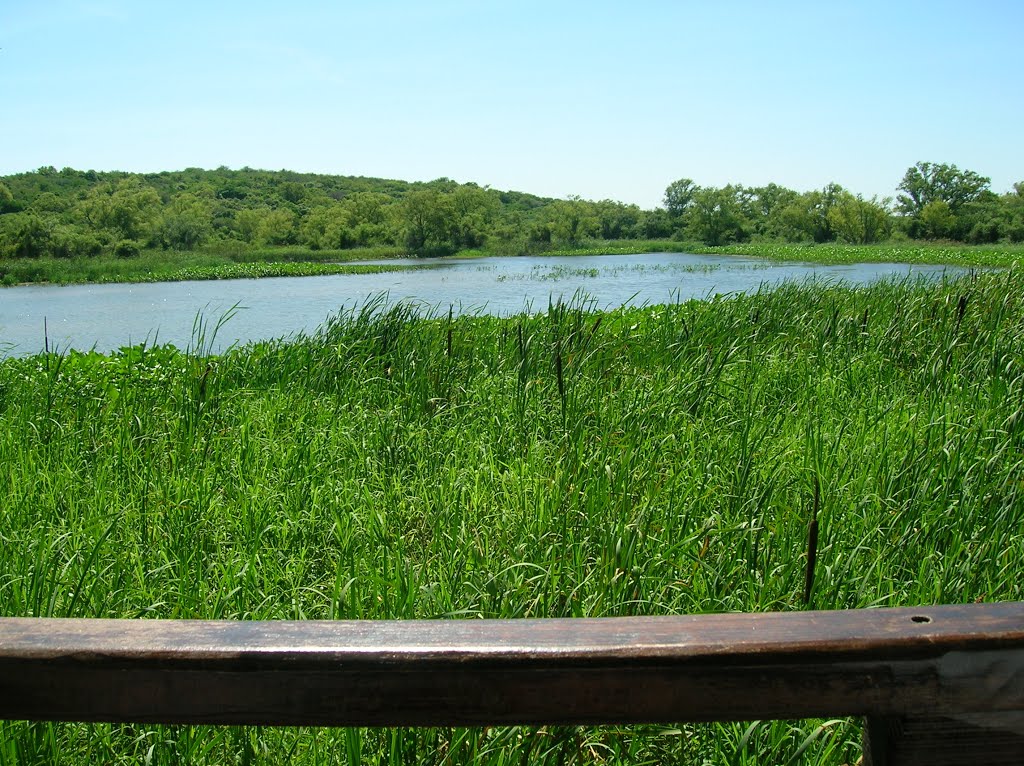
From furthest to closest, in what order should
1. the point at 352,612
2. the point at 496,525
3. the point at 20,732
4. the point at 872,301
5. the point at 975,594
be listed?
1. the point at 872,301
2. the point at 496,525
3. the point at 975,594
4. the point at 352,612
5. the point at 20,732

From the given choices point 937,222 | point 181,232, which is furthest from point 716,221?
point 181,232

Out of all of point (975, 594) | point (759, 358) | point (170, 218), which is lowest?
point (975, 594)

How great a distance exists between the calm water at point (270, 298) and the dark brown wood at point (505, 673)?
393 inches

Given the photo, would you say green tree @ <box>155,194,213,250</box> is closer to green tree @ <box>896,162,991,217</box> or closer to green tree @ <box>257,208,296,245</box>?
green tree @ <box>257,208,296,245</box>

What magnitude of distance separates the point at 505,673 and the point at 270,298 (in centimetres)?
2275

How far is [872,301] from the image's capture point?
320 inches

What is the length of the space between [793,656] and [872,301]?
8.19 metres

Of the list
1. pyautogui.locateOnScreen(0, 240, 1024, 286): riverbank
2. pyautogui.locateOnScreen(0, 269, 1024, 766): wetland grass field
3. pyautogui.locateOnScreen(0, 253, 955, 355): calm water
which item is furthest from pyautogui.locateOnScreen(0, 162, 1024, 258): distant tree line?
pyautogui.locateOnScreen(0, 269, 1024, 766): wetland grass field

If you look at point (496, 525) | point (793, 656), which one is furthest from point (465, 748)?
point (793, 656)

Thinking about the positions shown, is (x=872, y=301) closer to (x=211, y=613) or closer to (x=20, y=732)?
(x=211, y=613)

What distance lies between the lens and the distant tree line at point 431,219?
5100 cm

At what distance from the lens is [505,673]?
85cm

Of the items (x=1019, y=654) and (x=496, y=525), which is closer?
(x=1019, y=654)

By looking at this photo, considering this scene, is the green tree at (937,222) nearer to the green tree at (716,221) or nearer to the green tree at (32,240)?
the green tree at (716,221)
